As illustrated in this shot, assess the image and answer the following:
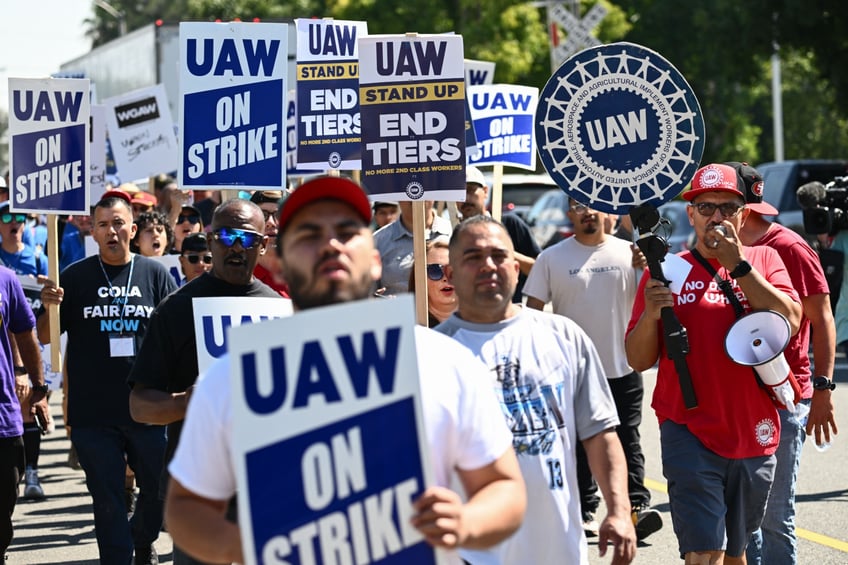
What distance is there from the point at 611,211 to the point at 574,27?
21969 mm

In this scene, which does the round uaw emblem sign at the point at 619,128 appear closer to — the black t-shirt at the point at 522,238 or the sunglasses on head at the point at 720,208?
the sunglasses on head at the point at 720,208

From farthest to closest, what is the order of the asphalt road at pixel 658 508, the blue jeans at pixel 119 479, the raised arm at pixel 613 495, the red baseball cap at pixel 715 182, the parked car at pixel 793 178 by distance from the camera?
1. the parked car at pixel 793 178
2. the asphalt road at pixel 658 508
3. the blue jeans at pixel 119 479
4. the red baseball cap at pixel 715 182
5. the raised arm at pixel 613 495

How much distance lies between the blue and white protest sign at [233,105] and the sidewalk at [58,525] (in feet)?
7.38

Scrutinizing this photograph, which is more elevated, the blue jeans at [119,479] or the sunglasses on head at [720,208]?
the sunglasses on head at [720,208]

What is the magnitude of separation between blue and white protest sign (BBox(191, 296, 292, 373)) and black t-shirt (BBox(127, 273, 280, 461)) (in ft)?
0.46

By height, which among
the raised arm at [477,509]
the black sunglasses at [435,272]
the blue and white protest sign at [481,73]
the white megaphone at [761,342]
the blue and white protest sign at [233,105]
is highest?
the blue and white protest sign at [481,73]

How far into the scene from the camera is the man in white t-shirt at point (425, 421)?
3.06m

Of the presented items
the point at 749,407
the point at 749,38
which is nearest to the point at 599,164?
the point at 749,407

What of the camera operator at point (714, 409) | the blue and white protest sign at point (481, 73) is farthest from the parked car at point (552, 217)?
the camera operator at point (714, 409)

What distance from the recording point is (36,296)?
10289 mm

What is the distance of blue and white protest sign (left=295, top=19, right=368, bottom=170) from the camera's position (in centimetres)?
1010

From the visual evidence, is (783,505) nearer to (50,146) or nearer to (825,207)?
(825,207)

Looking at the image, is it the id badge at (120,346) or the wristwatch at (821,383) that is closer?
the wristwatch at (821,383)

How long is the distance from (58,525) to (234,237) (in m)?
4.35
